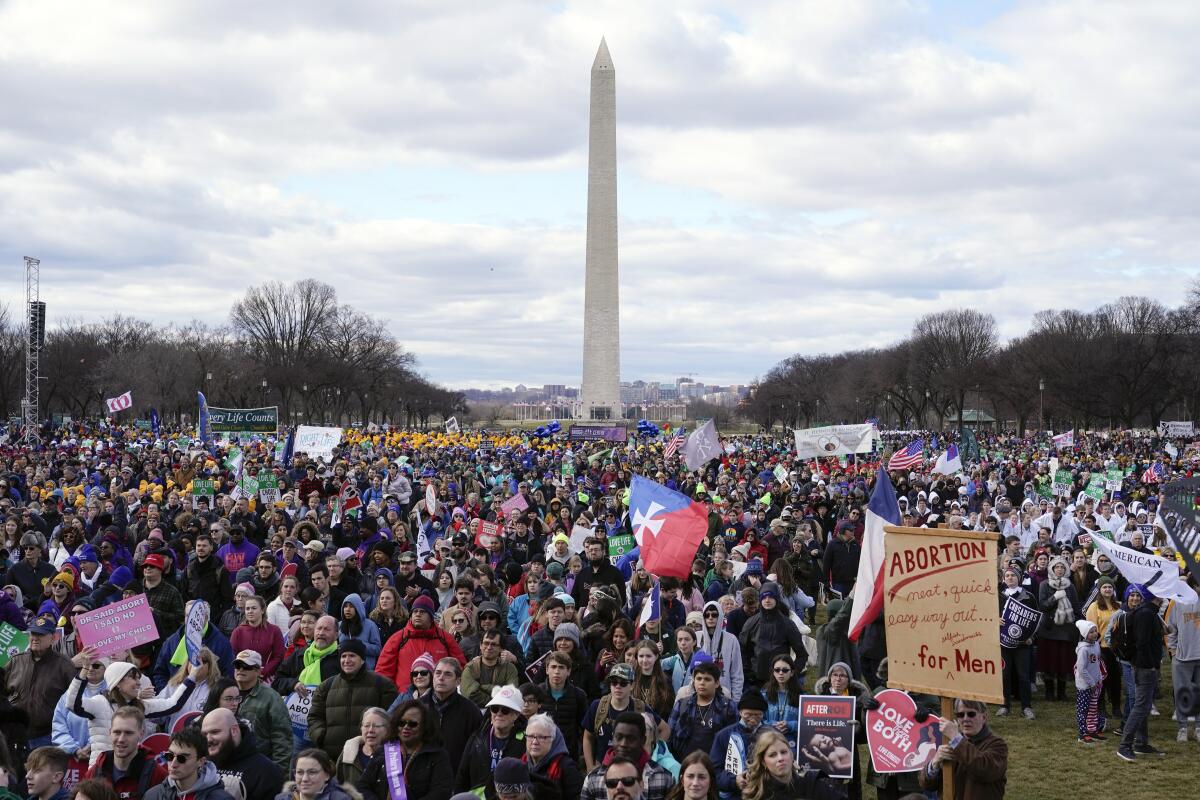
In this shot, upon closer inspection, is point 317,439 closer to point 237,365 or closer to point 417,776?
point 417,776

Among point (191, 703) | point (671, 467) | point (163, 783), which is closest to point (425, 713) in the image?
point (163, 783)

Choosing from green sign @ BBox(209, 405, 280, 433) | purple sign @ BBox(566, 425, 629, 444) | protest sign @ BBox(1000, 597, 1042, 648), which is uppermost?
green sign @ BBox(209, 405, 280, 433)

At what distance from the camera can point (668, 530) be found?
1134 cm

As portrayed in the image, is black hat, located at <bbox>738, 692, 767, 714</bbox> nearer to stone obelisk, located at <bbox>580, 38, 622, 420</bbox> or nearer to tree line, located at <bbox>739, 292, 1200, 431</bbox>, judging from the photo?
stone obelisk, located at <bbox>580, 38, 622, 420</bbox>

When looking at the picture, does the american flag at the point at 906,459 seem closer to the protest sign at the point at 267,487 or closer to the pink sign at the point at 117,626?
the protest sign at the point at 267,487

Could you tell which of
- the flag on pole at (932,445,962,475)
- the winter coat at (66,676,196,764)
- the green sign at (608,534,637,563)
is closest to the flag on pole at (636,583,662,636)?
the winter coat at (66,676,196,764)

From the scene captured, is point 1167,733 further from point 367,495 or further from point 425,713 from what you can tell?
point 367,495

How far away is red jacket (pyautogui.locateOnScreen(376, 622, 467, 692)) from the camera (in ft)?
27.1

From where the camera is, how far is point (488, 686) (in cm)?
785

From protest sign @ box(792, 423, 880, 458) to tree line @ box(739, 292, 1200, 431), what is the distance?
1806 inches

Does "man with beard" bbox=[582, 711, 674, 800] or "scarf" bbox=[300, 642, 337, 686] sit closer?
"man with beard" bbox=[582, 711, 674, 800]

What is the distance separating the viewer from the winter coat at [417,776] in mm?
6238

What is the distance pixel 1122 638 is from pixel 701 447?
1544 cm

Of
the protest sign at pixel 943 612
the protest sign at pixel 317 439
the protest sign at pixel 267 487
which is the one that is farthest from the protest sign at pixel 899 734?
the protest sign at pixel 317 439
